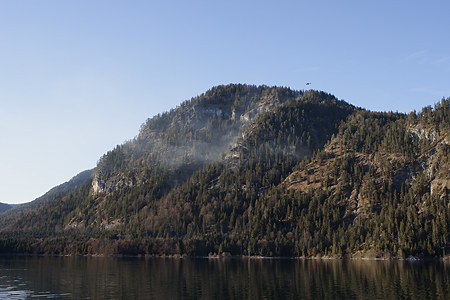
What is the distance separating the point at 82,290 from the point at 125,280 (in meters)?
20.3

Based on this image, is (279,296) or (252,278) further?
(252,278)

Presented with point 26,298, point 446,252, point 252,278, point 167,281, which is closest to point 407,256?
point 446,252

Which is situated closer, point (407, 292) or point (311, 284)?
point (407, 292)

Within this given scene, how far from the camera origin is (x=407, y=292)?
8181 centimetres

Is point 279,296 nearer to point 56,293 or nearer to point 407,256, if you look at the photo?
point 56,293

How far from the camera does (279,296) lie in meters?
80.5

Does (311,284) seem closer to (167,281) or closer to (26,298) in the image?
(167,281)

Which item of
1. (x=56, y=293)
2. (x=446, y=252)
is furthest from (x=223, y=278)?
(x=446, y=252)

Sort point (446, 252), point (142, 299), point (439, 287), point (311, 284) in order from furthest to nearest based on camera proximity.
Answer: point (446, 252), point (311, 284), point (439, 287), point (142, 299)

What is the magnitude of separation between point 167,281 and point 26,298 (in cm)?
3753

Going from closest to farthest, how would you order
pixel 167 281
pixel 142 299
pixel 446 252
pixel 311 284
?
pixel 142 299, pixel 311 284, pixel 167 281, pixel 446 252

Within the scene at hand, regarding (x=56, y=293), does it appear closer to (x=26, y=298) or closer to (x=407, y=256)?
(x=26, y=298)

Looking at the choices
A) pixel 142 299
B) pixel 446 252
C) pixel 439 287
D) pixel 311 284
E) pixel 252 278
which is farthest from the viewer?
pixel 446 252

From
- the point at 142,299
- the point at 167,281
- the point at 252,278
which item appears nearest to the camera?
the point at 142,299
